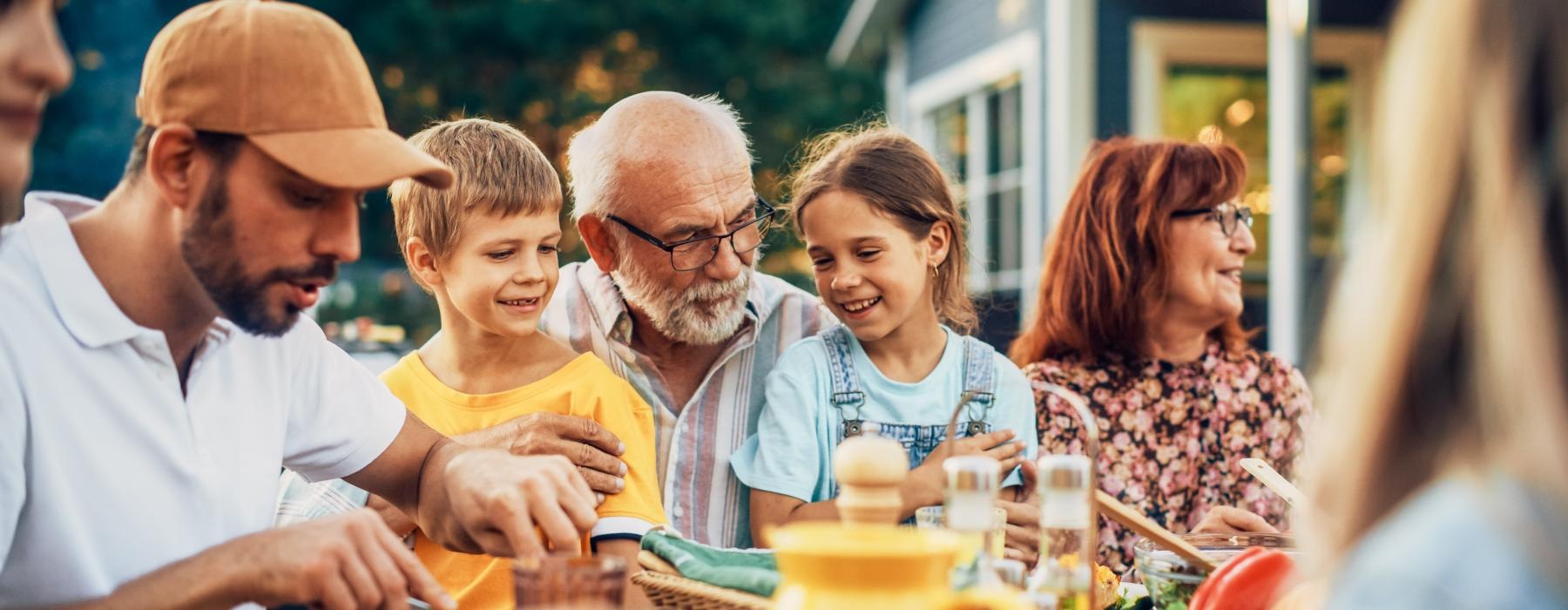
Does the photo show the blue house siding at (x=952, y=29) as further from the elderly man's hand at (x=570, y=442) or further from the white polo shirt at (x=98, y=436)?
the white polo shirt at (x=98, y=436)

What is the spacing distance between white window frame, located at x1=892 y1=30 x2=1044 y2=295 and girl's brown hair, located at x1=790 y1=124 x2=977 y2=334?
5.32 meters

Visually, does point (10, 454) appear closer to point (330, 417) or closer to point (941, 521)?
point (330, 417)

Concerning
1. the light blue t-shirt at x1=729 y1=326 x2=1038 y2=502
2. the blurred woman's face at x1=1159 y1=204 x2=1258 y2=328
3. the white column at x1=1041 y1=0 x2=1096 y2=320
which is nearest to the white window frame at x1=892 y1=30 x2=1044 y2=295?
the white column at x1=1041 y1=0 x2=1096 y2=320

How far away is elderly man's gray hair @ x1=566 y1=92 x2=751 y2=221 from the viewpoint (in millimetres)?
3035

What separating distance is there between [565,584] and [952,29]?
32.7 feet

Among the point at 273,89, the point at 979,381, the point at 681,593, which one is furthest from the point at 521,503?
the point at 979,381

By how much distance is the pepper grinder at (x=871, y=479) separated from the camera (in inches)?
51.9

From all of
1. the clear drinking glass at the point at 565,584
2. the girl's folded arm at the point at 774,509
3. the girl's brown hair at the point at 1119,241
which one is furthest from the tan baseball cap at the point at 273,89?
the girl's brown hair at the point at 1119,241

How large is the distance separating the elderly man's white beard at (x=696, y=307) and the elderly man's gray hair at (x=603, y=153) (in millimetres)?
239

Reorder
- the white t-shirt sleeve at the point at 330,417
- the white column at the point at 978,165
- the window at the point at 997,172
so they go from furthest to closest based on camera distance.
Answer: the white column at the point at 978,165, the window at the point at 997,172, the white t-shirt sleeve at the point at 330,417

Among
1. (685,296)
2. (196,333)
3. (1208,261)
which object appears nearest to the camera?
(196,333)

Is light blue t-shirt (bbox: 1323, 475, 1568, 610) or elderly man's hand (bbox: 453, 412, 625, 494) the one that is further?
elderly man's hand (bbox: 453, 412, 625, 494)

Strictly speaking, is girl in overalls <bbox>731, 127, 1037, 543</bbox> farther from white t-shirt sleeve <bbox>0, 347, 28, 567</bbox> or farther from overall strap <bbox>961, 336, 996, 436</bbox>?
white t-shirt sleeve <bbox>0, 347, 28, 567</bbox>

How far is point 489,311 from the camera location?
2576 mm
